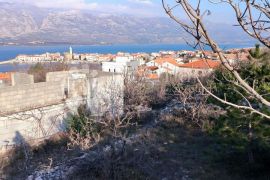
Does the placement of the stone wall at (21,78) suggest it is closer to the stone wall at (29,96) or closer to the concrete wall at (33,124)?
the stone wall at (29,96)

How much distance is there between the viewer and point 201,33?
2025 millimetres

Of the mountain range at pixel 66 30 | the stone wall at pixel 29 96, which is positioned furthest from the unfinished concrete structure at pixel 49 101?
the mountain range at pixel 66 30

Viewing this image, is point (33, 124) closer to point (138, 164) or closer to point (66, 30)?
point (138, 164)

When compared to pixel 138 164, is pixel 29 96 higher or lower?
higher

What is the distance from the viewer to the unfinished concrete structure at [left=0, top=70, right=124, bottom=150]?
48.2 feet

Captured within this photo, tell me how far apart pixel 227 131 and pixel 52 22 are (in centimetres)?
14792

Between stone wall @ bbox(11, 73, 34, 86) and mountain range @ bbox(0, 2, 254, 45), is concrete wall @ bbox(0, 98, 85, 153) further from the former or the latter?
mountain range @ bbox(0, 2, 254, 45)

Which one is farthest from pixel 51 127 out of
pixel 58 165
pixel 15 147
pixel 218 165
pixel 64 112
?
pixel 218 165

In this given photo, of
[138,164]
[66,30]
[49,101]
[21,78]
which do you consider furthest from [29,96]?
[66,30]

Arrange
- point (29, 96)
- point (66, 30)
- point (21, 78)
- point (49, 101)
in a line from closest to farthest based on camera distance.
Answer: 1. point (29, 96)
2. point (49, 101)
3. point (21, 78)
4. point (66, 30)

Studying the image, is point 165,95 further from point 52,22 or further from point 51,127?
point 52,22

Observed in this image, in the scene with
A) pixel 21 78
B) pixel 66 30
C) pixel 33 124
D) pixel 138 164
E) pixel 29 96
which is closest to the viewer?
pixel 138 164

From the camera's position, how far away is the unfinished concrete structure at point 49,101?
1470cm

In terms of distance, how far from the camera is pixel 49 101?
16891 mm
